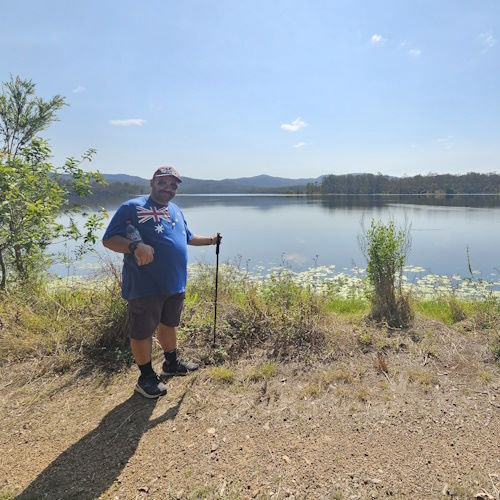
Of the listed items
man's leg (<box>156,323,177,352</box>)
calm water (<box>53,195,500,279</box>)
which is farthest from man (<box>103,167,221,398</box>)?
calm water (<box>53,195,500,279</box>)

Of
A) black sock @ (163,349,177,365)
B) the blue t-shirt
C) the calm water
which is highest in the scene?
the blue t-shirt

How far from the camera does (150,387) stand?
272 centimetres

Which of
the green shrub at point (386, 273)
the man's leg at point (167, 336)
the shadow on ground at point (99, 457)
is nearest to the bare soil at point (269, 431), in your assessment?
the shadow on ground at point (99, 457)

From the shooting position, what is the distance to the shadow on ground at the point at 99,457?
1.89 metres

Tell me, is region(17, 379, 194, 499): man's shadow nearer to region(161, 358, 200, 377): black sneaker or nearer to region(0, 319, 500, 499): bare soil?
region(0, 319, 500, 499): bare soil

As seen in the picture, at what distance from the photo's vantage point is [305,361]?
3.25m

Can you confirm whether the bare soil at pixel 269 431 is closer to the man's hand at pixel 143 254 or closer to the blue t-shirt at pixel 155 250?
the blue t-shirt at pixel 155 250

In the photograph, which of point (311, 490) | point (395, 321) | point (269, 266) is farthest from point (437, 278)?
point (311, 490)

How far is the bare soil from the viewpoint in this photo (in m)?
1.91

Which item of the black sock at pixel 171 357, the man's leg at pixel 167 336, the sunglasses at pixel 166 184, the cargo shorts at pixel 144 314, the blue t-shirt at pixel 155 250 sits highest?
the sunglasses at pixel 166 184

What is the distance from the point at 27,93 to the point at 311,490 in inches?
343

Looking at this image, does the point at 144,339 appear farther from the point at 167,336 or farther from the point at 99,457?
the point at 99,457

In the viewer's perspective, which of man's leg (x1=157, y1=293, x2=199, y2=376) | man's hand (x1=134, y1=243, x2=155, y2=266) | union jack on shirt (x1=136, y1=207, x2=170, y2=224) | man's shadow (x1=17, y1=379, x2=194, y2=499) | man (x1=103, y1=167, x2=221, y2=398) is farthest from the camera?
man's leg (x1=157, y1=293, x2=199, y2=376)

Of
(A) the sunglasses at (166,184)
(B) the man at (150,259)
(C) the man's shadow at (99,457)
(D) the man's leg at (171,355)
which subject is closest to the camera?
(C) the man's shadow at (99,457)
